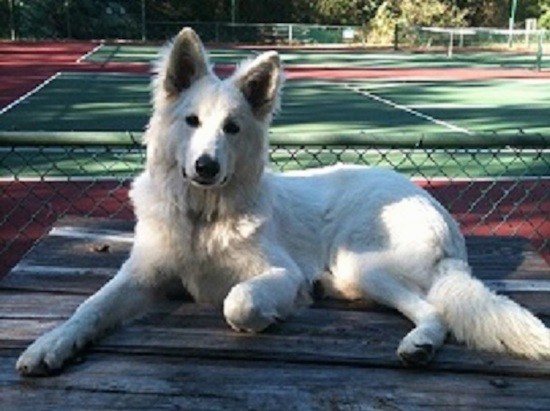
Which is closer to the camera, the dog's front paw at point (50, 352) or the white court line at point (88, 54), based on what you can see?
the dog's front paw at point (50, 352)

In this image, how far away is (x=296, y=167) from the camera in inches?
334

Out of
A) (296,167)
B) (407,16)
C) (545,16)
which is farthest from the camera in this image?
(545,16)

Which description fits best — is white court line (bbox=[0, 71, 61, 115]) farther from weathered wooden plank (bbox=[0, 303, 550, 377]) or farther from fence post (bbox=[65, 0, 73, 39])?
fence post (bbox=[65, 0, 73, 39])

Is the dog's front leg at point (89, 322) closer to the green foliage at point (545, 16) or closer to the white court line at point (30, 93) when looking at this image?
the white court line at point (30, 93)

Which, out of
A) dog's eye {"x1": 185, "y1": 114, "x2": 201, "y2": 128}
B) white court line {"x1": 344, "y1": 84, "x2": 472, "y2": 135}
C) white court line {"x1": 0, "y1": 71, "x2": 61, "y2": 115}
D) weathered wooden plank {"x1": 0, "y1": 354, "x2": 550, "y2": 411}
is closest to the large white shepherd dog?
dog's eye {"x1": 185, "y1": 114, "x2": 201, "y2": 128}

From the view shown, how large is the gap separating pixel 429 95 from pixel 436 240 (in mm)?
15219

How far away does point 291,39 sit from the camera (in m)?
37.1

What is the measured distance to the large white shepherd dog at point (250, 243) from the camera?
2879 mm

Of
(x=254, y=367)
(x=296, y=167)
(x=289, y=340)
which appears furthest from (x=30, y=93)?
(x=254, y=367)

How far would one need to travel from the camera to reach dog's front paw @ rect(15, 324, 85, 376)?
255 centimetres

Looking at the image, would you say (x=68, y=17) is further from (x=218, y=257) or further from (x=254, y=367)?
(x=254, y=367)

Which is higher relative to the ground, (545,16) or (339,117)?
(545,16)

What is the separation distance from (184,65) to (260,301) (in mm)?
1041

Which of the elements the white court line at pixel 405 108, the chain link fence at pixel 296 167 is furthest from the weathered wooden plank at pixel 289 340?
the white court line at pixel 405 108
